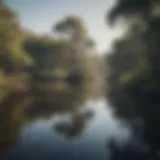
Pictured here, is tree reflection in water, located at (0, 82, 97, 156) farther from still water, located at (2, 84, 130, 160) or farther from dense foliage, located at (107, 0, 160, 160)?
dense foliage, located at (107, 0, 160, 160)

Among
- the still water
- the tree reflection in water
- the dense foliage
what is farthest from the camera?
the dense foliage

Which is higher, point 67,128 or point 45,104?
point 45,104

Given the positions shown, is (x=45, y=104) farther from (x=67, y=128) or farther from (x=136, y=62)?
(x=136, y=62)

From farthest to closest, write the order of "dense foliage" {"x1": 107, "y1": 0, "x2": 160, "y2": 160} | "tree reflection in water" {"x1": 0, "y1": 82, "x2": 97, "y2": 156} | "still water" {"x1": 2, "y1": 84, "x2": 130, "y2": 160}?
"dense foliage" {"x1": 107, "y1": 0, "x2": 160, "y2": 160} < "tree reflection in water" {"x1": 0, "y1": 82, "x2": 97, "y2": 156} < "still water" {"x1": 2, "y1": 84, "x2": 130, "y2": 160}

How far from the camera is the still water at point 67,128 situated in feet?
2.72

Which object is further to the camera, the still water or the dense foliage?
the dense foliage

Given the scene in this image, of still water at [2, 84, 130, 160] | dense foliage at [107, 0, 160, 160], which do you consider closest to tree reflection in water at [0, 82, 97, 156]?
still water at [2, 84, 130, 160]

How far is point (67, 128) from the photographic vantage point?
3.21 feet

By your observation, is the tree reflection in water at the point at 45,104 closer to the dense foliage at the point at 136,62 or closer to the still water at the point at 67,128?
the still water at the point at 67,128

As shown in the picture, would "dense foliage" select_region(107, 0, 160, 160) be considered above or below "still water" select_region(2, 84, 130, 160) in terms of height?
above

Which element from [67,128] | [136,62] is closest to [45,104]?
[67,128]

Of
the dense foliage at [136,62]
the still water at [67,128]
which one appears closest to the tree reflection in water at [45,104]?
the still water at [67,128]

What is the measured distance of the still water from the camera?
0.83 m

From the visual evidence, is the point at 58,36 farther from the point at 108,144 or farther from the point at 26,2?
the point at 108,144
